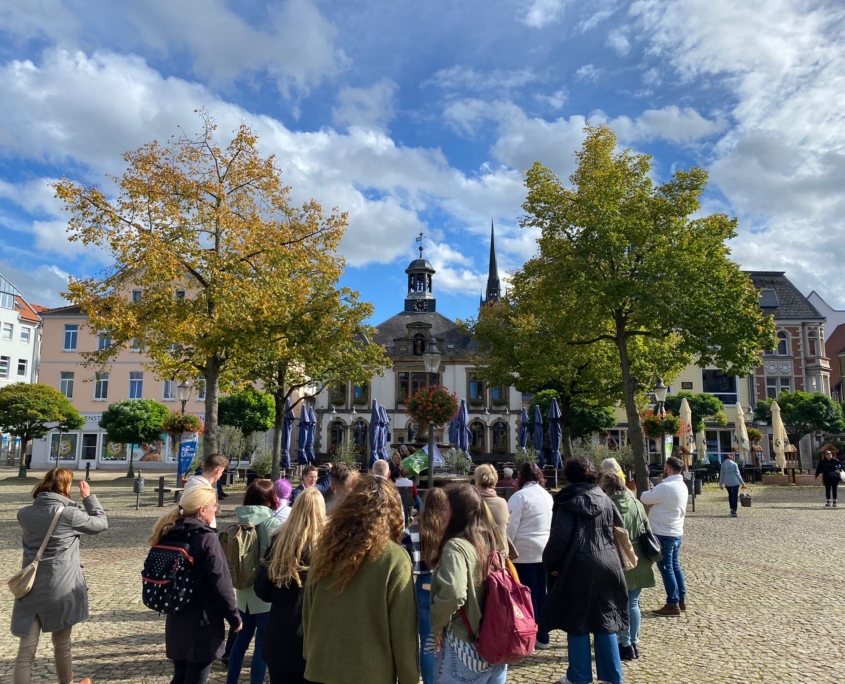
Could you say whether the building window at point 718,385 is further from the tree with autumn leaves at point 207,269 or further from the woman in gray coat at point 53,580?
the woman in gray coat at point 53,580

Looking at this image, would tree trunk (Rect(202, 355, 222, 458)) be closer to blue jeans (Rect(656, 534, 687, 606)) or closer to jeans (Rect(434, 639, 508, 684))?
blue jeans (Rect(656, 534, 687, 606))

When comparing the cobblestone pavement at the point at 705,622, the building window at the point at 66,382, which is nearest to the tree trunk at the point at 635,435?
the cobblestone pavement at the point at 705,622

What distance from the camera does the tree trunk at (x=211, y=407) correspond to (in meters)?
15.3

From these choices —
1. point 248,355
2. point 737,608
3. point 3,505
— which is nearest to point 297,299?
point 248,355

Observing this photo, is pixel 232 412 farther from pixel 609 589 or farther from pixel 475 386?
pixel 609 589

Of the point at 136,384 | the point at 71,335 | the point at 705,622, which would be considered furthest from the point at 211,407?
the point at 71,335

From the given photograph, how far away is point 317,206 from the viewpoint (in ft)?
59.9

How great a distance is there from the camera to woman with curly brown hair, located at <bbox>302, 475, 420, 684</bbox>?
3148mm

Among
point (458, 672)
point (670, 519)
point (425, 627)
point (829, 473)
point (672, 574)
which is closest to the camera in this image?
point (458, 672)

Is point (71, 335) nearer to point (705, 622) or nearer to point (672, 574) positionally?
point (672, 574)

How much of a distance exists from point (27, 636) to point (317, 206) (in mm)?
14965

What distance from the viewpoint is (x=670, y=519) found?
6898 mm

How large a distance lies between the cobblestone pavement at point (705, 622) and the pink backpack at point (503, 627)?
2063 millimetres

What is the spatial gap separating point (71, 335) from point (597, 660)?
46.1 metres
